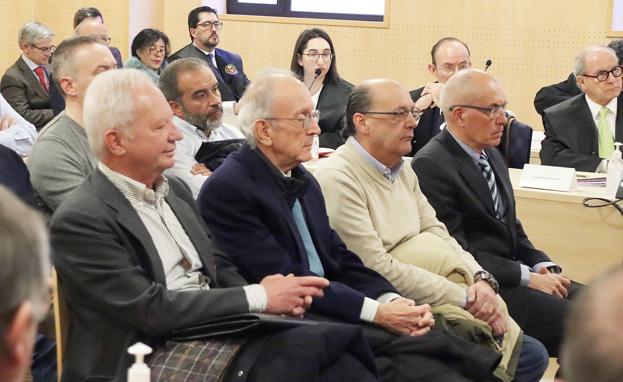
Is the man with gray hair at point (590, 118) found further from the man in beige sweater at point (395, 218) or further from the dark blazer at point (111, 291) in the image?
the dark blazer at point (111, 291)

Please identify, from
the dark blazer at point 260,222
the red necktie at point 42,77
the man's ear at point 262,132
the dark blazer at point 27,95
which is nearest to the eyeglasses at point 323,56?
the dark blazer at point 27,95

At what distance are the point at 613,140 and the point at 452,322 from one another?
2852mm

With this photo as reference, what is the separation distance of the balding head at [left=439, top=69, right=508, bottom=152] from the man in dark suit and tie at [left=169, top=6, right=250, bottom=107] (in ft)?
13.5

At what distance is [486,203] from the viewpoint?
380cm

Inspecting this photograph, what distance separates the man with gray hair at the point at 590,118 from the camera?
221 inches

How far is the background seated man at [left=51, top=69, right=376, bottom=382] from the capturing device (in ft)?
8.03

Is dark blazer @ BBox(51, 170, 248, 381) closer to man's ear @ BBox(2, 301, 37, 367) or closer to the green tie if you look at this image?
man's ear @ BBox(2, 301, 37, 367)

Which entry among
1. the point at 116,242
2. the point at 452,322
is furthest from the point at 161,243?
the point at 452,322

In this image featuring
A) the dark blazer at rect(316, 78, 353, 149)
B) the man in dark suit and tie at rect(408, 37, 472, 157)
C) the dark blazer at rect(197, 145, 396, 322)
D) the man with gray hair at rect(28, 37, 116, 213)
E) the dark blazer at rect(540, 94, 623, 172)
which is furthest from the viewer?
the dark blazer at rect(316, 78, 353, 149)

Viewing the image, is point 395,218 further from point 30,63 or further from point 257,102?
point 30,63

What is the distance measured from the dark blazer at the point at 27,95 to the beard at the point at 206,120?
11.8 feet

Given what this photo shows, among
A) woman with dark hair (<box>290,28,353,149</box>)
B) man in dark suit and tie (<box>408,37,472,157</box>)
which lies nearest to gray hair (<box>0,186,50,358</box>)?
man in dark suit and tie (<box>408,37,472,157</box>)

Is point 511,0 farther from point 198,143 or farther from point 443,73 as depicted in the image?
point 198,143

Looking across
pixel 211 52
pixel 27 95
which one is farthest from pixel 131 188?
pixel 211 52
